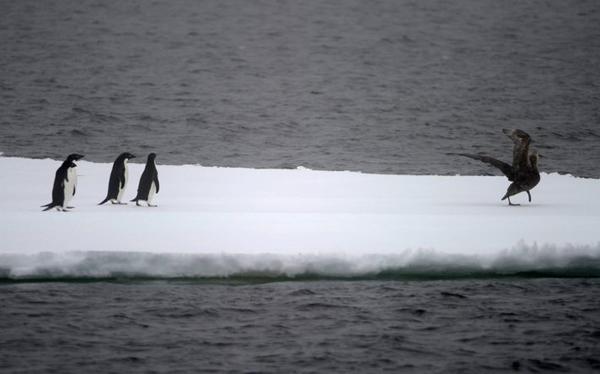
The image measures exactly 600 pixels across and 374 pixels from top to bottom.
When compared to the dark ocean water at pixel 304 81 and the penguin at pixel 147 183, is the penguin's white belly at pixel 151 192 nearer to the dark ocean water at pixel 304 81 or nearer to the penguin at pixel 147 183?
the penguin at pixel 147 183

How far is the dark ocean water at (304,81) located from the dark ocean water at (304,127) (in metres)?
0.12

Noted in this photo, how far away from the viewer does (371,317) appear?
6.67 meters

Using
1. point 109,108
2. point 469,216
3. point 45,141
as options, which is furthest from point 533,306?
point 109,108

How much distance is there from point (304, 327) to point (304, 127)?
65.4 feet

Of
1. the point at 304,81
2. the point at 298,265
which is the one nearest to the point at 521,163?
the point at 298,265

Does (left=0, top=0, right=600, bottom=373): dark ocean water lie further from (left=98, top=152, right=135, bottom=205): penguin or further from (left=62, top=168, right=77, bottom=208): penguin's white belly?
(left=98, top=152, right=135, bottom=205): penguin

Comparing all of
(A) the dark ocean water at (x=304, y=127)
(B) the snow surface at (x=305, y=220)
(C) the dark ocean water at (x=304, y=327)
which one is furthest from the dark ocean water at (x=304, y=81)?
(C) the dark ocean water at (x=304, y=327)

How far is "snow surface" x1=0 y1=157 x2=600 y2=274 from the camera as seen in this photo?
7375 millimetres

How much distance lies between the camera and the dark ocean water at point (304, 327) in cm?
579

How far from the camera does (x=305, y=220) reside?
Answer: 28.3ft

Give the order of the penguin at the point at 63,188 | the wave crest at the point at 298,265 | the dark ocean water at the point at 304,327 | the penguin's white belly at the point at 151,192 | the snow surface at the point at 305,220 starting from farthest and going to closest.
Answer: the penguin's white belly at the point at 151,192, the penguin at the point at 63,188, the snow surface at the point at 305,220, the wave crest at the point at 298,265, the dark ocean water at the point at 304,327

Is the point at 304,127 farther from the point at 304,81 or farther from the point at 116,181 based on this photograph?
the point at 116,181

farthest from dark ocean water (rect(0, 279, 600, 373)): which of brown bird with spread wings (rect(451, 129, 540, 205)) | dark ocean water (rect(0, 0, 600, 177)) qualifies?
dark ocean water (rect(0, 0, 600, 177))

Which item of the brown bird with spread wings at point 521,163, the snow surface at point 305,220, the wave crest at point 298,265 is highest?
the brown bird with spread wings at point 521,163
